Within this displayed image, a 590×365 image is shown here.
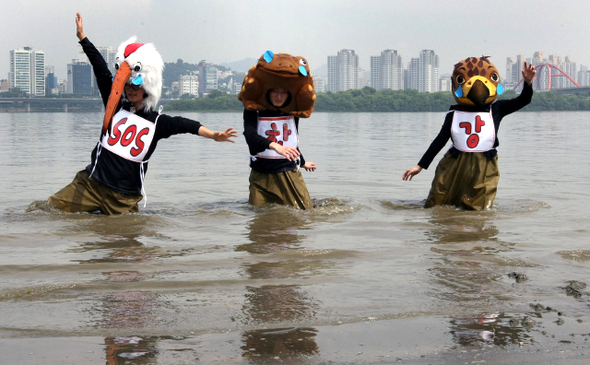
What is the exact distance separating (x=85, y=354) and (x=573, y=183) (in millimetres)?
10469

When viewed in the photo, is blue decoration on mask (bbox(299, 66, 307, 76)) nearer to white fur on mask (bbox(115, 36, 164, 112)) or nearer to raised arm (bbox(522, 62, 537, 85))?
white fur on mask (bbox(115, 36, 164, 112))

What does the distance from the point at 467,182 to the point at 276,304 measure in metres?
4.75

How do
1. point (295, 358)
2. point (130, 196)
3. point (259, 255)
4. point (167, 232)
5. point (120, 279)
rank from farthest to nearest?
point (130, 196), point (167, 232), point (259, 255), point (120, 279), point (295, 358)

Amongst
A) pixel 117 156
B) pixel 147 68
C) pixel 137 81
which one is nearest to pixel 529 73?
pixel 147 68

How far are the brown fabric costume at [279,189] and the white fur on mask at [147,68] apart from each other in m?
1.46

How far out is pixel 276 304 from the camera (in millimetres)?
4680

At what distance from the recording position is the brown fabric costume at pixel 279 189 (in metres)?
8.67

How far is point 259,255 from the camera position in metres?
6.30

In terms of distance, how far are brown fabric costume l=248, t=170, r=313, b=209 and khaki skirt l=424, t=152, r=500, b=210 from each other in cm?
157

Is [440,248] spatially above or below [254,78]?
below

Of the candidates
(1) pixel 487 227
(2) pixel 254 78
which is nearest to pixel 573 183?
(1) pixel 487 227

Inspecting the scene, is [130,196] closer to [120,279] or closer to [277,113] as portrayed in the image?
[277,113]

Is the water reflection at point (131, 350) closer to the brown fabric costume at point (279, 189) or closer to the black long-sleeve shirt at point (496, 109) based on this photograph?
the brown fabric costume at point (279, 189)

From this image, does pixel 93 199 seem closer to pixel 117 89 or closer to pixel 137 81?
pixel 117 89
